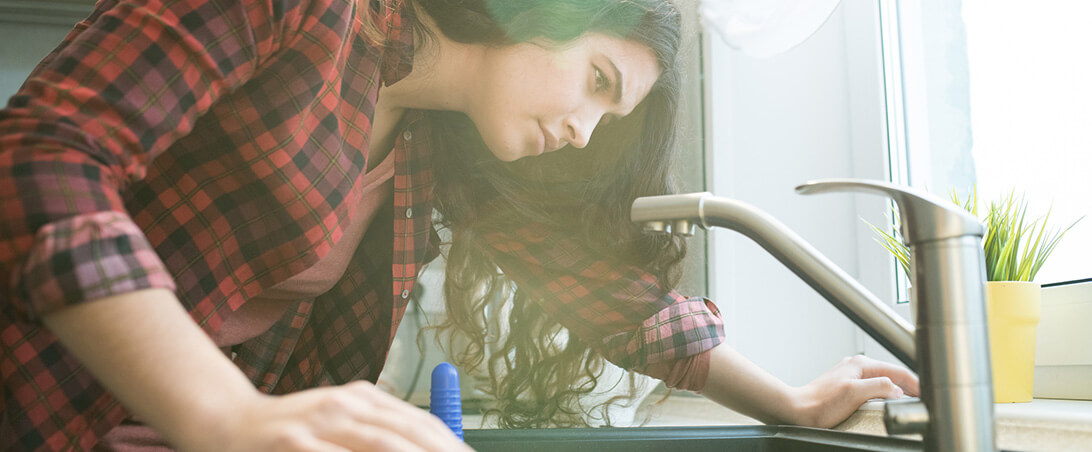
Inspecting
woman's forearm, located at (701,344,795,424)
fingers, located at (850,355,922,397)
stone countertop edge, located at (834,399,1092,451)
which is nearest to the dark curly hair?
woman's forearm, located at (701,344,795,424)

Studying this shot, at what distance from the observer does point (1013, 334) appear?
75 cm

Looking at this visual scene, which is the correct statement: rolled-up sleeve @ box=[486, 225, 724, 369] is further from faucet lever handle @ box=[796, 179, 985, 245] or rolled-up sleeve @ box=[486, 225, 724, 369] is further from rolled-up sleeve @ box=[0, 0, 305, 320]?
rolled-up sleeve @ box=[0, 0, 305, 320]

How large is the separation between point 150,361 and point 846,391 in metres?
0.69

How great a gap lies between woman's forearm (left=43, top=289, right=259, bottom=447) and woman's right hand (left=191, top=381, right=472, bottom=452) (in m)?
0.01

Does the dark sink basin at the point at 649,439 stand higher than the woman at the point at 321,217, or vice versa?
the woman at the point at 321,217

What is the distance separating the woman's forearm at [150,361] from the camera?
390 millimetres

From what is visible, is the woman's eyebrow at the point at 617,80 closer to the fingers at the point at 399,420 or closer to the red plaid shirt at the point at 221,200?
the red plaid shirt at the point at 221,200

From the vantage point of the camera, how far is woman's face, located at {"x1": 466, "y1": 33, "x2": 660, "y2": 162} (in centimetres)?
84

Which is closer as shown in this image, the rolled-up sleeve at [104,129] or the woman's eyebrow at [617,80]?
the rolled-up sleeve at [104,129]

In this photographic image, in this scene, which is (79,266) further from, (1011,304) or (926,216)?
(1011,304)

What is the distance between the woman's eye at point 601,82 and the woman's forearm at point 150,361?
55 cm

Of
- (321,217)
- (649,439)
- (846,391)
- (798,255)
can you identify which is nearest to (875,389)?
(846,391)

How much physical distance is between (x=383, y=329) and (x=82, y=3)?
0.62 meters

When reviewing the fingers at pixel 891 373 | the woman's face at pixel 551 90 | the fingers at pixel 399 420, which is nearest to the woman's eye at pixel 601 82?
the woman's face at pixel 551 90
